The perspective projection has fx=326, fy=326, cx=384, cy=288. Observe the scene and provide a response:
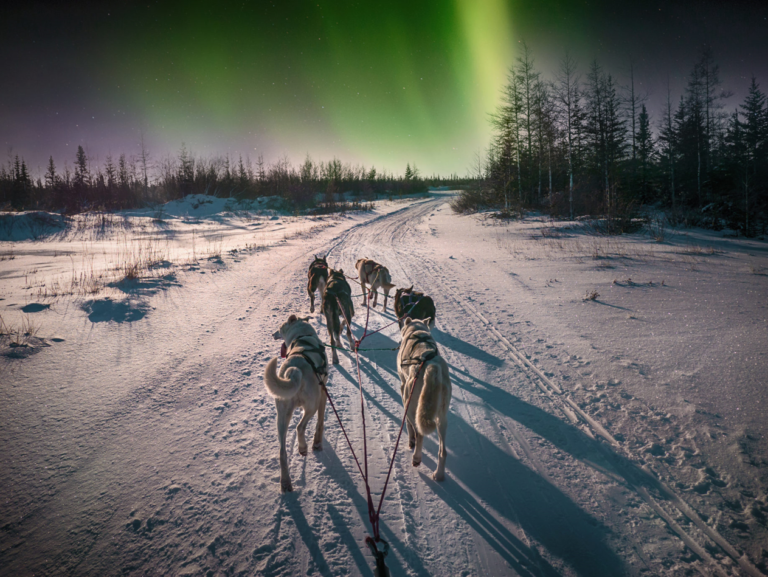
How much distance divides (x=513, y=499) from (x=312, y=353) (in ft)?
7.08

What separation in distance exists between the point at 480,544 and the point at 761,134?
36.0 metres

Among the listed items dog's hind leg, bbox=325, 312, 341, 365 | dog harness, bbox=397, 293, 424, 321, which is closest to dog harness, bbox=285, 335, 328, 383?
dog's hind leg, bbox=325, 312, 341, 365

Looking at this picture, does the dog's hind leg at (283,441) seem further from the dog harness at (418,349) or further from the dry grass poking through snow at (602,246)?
the dry grass poking through snow at (602,246)

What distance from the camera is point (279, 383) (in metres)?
2.62

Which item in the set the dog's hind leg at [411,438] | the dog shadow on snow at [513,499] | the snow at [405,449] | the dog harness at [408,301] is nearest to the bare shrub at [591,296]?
the snow at [405,449]

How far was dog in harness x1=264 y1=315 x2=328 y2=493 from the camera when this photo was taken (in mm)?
2646

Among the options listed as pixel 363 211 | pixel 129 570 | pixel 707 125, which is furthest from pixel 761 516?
pixel 363 211

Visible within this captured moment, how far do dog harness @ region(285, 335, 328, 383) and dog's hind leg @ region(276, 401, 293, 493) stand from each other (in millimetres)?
433

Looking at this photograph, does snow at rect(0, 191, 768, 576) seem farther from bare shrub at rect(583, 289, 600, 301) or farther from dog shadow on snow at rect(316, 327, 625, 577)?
bare shrub at rect(583, 289, 600, 301)

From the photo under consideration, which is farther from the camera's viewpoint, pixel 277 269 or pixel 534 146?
pixel 534 146

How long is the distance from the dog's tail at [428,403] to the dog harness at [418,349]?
0.66 feet

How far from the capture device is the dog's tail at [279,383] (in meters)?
2.58

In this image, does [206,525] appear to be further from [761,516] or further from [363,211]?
[363,211]

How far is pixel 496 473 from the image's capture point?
2834mm
